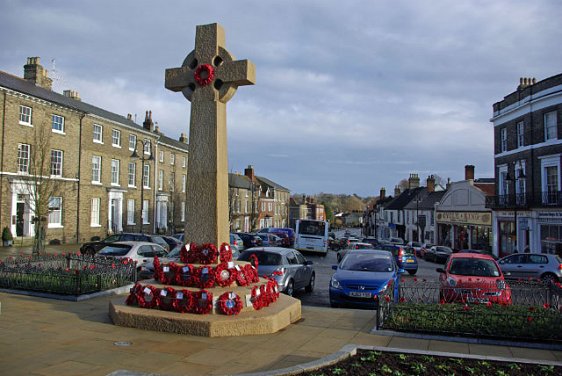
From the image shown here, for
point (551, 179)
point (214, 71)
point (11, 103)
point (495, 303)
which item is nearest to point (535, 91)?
point (551, 179)

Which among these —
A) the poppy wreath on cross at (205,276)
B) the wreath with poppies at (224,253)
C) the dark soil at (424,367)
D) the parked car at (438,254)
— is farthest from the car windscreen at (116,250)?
the parked car at (438,254)

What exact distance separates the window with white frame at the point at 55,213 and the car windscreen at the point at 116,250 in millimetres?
17079

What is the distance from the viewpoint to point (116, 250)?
16.5 m

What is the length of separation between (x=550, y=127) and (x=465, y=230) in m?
17.0

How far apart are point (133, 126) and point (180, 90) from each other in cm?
3392

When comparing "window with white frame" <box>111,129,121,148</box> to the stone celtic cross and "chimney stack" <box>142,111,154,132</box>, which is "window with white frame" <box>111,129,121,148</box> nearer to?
"chimney stack" <box>142,111,154,132</box>

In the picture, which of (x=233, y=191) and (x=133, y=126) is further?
(x=233, y=191)

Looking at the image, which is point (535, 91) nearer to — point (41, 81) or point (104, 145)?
point (104, 145)

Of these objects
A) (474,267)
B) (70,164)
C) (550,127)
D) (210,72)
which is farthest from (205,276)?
(550,127)

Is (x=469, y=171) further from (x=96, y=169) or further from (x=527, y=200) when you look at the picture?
(x=96, y=169)

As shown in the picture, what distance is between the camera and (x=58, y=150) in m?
32.3

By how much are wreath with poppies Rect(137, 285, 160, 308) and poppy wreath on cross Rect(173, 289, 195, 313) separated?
491 millimetres

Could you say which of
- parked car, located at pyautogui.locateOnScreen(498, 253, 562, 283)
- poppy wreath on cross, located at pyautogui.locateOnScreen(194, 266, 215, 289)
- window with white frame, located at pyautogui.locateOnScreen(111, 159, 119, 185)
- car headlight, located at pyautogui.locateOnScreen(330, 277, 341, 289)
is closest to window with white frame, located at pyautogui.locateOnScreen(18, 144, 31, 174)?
window with white frame, located at pyautogui.locateOnScreen(111, 159, 119, 185)

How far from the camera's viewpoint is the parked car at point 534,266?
19594mm
